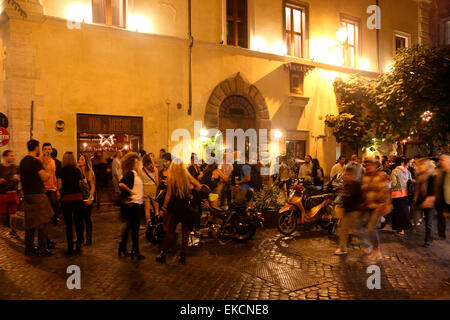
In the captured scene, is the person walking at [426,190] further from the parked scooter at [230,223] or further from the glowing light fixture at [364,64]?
the glowing light fixture at [364,64]

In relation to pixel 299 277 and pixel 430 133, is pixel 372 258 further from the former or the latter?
pixel 430 133

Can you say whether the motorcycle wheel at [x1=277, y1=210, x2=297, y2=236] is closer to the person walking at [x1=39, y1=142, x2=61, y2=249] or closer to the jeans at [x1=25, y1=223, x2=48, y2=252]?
the jeans at [x1=25, y1=223, x2=48, y2=252]

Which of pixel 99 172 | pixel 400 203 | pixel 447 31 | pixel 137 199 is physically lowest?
pixel 400 203

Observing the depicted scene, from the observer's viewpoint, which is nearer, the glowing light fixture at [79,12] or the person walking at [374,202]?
the person walking at [374,202]

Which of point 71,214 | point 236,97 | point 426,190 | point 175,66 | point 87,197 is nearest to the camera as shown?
point 71,214

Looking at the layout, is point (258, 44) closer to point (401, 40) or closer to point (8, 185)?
point (401, 40)

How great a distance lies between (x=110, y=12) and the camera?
1205 cm

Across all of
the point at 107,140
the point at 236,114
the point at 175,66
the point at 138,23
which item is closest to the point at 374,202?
the point at 107,140

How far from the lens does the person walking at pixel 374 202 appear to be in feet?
19.4

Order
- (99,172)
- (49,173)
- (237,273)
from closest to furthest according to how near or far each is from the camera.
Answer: (237,273)
(49,173)
(99,172)

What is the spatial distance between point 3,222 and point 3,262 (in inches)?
147

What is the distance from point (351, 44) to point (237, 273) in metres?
15.8

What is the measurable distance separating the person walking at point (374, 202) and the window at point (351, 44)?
12990 millimetres

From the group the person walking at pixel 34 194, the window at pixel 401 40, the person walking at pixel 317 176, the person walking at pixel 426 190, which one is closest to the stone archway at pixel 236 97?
the person walking at pixel 317 176
